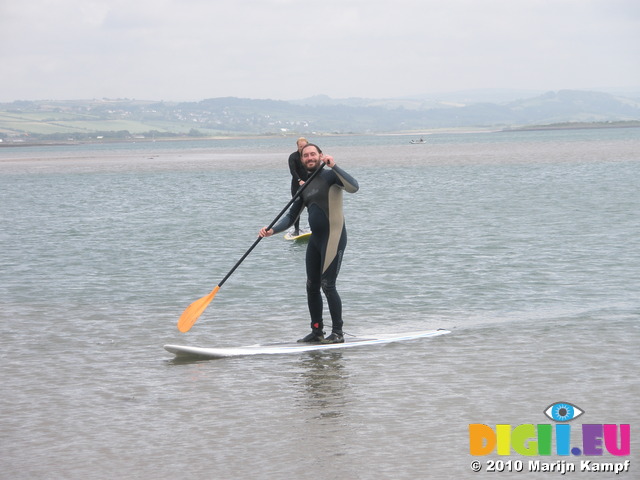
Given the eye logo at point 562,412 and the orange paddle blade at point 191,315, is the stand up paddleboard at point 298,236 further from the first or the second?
the eye logo at point 562,412

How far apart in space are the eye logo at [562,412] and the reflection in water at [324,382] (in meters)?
1.69

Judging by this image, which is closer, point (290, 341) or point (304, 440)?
point (304, 440)

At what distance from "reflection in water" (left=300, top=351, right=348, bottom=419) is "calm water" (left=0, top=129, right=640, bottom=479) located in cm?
3

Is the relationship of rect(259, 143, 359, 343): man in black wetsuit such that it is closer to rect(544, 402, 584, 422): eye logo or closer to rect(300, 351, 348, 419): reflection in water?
rect(300, 351, 348, 419): reflection in water

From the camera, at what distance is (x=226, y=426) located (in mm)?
7398

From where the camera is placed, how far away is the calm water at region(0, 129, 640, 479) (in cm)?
682

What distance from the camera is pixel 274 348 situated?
986cm

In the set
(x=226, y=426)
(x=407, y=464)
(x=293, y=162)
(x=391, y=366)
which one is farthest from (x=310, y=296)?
(x=293, y=162)

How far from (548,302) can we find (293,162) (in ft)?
24.1

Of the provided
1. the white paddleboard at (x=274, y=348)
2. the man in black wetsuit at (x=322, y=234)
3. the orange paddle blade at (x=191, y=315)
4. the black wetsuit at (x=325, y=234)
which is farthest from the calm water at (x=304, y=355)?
the black wetsuit at (x=325, y=234)

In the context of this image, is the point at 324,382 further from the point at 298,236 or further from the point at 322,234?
the point at 298,236

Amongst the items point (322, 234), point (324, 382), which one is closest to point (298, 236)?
point (322, 234)

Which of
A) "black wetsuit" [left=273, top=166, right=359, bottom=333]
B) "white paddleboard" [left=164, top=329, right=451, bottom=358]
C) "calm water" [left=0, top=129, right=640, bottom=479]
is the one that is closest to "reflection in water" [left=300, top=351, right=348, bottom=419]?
"calm water" [left=0, top=129, right=640, bottom=479]

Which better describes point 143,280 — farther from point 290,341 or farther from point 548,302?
point 548,302
